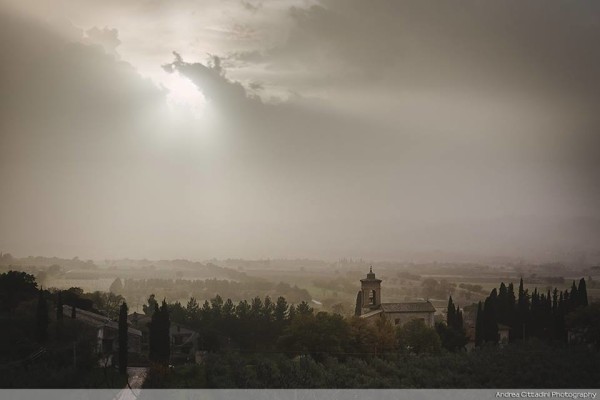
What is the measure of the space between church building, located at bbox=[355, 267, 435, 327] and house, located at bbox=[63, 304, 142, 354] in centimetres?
264

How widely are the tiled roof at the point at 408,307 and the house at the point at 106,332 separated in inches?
117

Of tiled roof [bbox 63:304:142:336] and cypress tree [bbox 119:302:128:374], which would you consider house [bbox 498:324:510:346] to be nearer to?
tiled roof [bbox 63:304:142:336]

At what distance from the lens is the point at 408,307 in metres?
7.96

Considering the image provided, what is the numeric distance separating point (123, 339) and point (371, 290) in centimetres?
304

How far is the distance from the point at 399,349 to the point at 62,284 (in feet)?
13.7

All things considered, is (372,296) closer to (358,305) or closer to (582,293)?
(358,305)

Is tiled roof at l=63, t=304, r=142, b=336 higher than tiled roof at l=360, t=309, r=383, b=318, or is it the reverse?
tiled roof at l=360, t=309, r=383, b=318

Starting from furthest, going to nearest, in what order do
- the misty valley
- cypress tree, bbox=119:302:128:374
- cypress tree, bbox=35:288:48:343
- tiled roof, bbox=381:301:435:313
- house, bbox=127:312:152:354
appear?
tiled roof, bbox=381:301:435:313 < house, bbox=127:312:152:354 < cypress tree, bbox=35:288:48:343 < cypress tree, bbox=119:302:128:374 < the misty valley

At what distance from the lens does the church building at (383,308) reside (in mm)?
7855

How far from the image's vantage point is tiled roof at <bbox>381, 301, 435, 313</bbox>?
7.91m

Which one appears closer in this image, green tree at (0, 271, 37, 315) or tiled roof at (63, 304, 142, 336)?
tiled roof at (63, 304, 142, 336)

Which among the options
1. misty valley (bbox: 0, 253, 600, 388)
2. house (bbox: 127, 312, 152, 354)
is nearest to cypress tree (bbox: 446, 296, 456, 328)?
misty valley (bbox: 0, 253, 600, 388)
